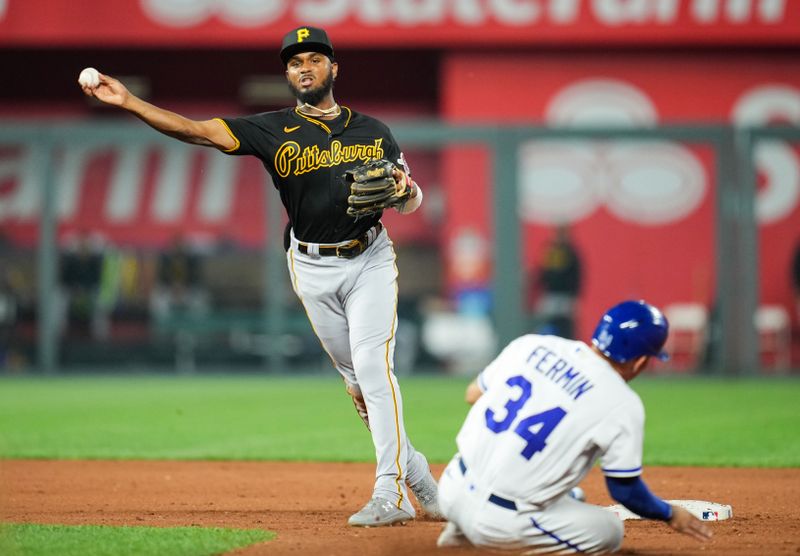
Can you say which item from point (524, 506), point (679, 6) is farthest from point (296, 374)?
point (524, 506)

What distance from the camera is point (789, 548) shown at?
16.3 feet

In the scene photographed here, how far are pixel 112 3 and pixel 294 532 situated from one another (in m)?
14.0

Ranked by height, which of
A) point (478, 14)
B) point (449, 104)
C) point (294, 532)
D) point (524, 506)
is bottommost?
point (294, 532)

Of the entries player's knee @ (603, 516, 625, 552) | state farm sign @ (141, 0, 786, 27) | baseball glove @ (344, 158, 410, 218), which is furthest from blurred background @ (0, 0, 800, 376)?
player's knee @ (603, 516, 625, 552)

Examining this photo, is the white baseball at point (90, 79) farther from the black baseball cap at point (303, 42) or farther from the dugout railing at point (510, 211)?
the dugout railing at point (510, 211)

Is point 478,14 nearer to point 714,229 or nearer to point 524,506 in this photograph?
point 714,229

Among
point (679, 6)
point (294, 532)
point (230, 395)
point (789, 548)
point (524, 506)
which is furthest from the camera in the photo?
point (679, 6)

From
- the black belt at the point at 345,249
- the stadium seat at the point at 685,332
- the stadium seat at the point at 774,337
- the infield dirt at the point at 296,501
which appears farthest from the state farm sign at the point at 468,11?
the black belt at the point at 345,249

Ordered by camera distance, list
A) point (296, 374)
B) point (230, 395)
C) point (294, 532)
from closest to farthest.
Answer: point (294, 532) → point (230, 395) → point (296, 374)

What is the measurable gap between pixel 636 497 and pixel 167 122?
253 centimetres

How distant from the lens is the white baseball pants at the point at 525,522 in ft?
14.7

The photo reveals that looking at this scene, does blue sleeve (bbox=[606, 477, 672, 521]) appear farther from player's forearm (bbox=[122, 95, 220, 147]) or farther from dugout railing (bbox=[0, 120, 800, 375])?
dugout railing (bbox=[0, 120, 800, 375])

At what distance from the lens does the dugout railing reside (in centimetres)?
1608

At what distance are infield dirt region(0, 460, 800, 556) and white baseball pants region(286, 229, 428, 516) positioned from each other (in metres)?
0.30
